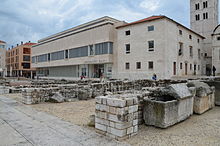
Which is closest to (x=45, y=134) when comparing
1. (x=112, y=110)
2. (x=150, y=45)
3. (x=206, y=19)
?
(x=112, y=110)

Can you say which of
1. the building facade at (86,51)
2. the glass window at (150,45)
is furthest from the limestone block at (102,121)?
the building facade at (86,51)

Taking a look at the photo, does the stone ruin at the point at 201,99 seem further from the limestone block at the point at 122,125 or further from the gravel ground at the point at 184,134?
the limestone block at the point at 122,125

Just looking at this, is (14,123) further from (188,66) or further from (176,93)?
(188,66)

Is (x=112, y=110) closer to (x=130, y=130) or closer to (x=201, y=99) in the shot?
(x=130, y=130)

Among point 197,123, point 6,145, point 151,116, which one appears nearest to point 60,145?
point 6,145

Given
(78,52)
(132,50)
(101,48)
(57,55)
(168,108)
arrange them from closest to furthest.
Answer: (168,108)
(132,50)
(101,48)
(78,52)
(57,55)

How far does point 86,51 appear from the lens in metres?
37.2

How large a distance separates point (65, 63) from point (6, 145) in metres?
41.0

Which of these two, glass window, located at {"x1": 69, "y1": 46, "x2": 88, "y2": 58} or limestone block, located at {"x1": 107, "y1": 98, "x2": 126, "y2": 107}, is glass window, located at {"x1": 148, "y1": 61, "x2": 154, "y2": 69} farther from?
limestone block, located at {"x1": 107, "y1": 98, "x2": 126, "y2": 107}

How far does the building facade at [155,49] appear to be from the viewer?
2533 centimetres

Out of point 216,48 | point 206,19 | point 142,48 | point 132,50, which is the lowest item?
point 132,50

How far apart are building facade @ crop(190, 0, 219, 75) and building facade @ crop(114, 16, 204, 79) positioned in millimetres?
11433

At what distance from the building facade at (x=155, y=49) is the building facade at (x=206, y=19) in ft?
37.5

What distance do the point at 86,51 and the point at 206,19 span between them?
3339 centimetres
